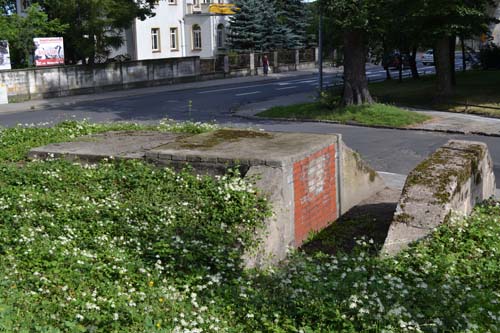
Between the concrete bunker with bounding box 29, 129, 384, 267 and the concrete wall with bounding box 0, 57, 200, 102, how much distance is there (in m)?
24.5

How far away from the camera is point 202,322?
5.84 meters

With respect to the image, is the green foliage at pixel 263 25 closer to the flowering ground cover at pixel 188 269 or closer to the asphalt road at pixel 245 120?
the asphalt road at pixel 245 120

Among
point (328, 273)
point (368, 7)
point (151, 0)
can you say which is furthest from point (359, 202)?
point (151, 0)

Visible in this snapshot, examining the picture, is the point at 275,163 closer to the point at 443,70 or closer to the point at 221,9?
the point at 443,70

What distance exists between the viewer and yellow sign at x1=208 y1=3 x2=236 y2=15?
5902 cm

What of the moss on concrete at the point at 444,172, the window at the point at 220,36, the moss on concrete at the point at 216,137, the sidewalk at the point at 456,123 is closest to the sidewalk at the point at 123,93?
the window at the point at 220,36

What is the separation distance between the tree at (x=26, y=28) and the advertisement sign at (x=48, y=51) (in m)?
0.51

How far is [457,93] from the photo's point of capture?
1214 inches

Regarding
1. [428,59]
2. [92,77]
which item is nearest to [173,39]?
[92,77]

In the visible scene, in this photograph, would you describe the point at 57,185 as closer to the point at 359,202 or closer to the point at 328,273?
the point at 328,273

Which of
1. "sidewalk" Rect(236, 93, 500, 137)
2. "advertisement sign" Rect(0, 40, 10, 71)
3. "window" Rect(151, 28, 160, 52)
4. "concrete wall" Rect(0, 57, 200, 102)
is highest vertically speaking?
"window" Rect(151, 28, 160, 52)

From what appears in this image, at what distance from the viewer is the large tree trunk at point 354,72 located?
85.1 ft

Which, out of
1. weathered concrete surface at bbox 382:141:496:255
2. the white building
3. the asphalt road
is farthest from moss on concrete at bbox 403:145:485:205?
the white building

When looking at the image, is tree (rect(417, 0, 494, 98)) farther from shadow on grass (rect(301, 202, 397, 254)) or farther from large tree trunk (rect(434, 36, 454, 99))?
shadow on grass (rect(301, 202, 397, 254))
